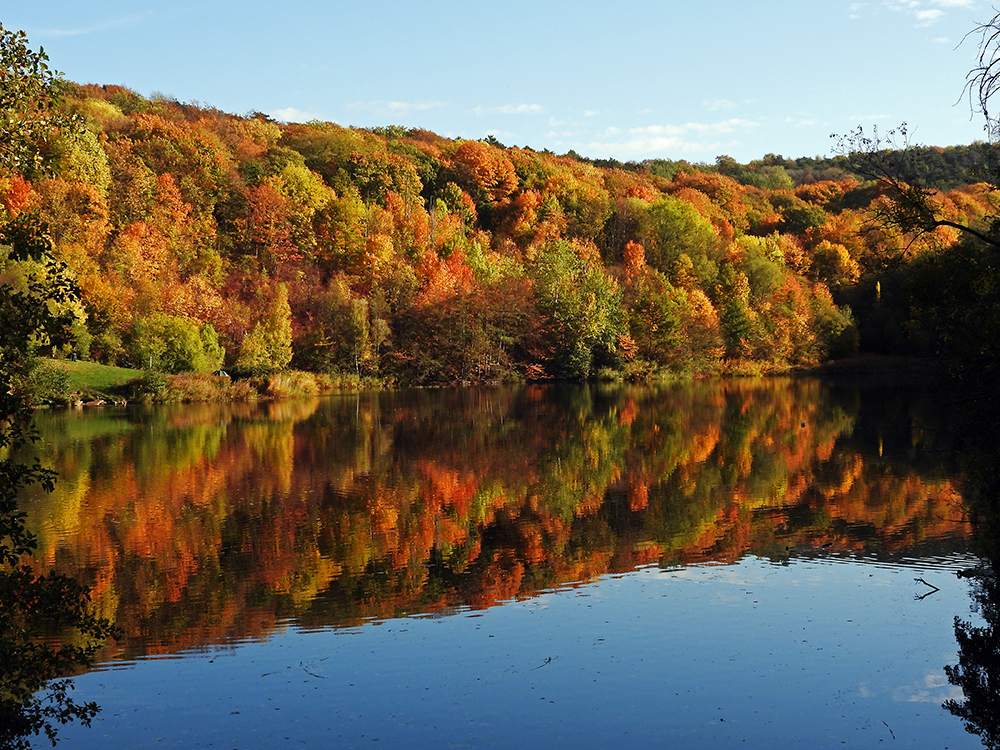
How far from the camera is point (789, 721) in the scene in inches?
300

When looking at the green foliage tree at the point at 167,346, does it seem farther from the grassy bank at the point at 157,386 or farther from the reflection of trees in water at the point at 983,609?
the reflection of trees in water at the point at 983,609

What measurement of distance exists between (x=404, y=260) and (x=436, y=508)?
164ft

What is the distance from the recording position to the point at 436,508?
17141mm

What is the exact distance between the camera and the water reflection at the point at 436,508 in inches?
464

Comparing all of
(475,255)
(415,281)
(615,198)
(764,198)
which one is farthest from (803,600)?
(764,198)

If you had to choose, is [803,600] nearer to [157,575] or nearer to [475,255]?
[157,575]

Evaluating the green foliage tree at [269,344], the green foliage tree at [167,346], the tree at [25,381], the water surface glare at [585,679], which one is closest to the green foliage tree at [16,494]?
the tree at [25,381]

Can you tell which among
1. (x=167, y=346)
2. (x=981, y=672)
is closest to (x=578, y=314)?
(x=167, y=346)

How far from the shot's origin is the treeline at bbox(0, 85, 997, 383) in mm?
53031

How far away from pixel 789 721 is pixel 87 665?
22.2ft

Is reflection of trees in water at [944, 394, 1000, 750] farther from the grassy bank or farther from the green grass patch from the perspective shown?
the green grass patch

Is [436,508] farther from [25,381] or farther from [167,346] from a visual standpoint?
[167,346]

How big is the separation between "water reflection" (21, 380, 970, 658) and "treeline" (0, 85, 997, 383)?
2260 cm

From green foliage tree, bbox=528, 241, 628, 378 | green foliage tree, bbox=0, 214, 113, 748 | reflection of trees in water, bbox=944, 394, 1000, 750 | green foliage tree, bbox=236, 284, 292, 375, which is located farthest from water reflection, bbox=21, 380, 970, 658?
green foliage tree, bbox=528, 241, 628, 378
